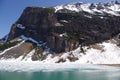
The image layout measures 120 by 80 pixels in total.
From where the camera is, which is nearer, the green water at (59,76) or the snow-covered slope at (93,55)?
the green water at (59,76)

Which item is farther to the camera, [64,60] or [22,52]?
[22,52]

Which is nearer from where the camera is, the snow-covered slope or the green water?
the green water

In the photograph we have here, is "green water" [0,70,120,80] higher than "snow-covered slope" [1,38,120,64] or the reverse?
the reverse

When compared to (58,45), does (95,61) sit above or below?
below

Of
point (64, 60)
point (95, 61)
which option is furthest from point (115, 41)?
point (64, 60)

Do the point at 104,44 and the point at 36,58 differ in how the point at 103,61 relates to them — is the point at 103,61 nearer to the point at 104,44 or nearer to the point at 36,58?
the point at 104,44

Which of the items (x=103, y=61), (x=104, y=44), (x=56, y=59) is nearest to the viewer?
(x=103, y=61)

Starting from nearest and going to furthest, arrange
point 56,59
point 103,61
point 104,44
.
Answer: point 103,61, point 56,59, point 104,44

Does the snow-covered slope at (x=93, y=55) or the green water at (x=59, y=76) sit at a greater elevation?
the snow-covered slope at (x=93, y=55)

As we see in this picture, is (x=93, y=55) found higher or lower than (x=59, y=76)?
higher

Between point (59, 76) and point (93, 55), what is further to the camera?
point (93, 55)
